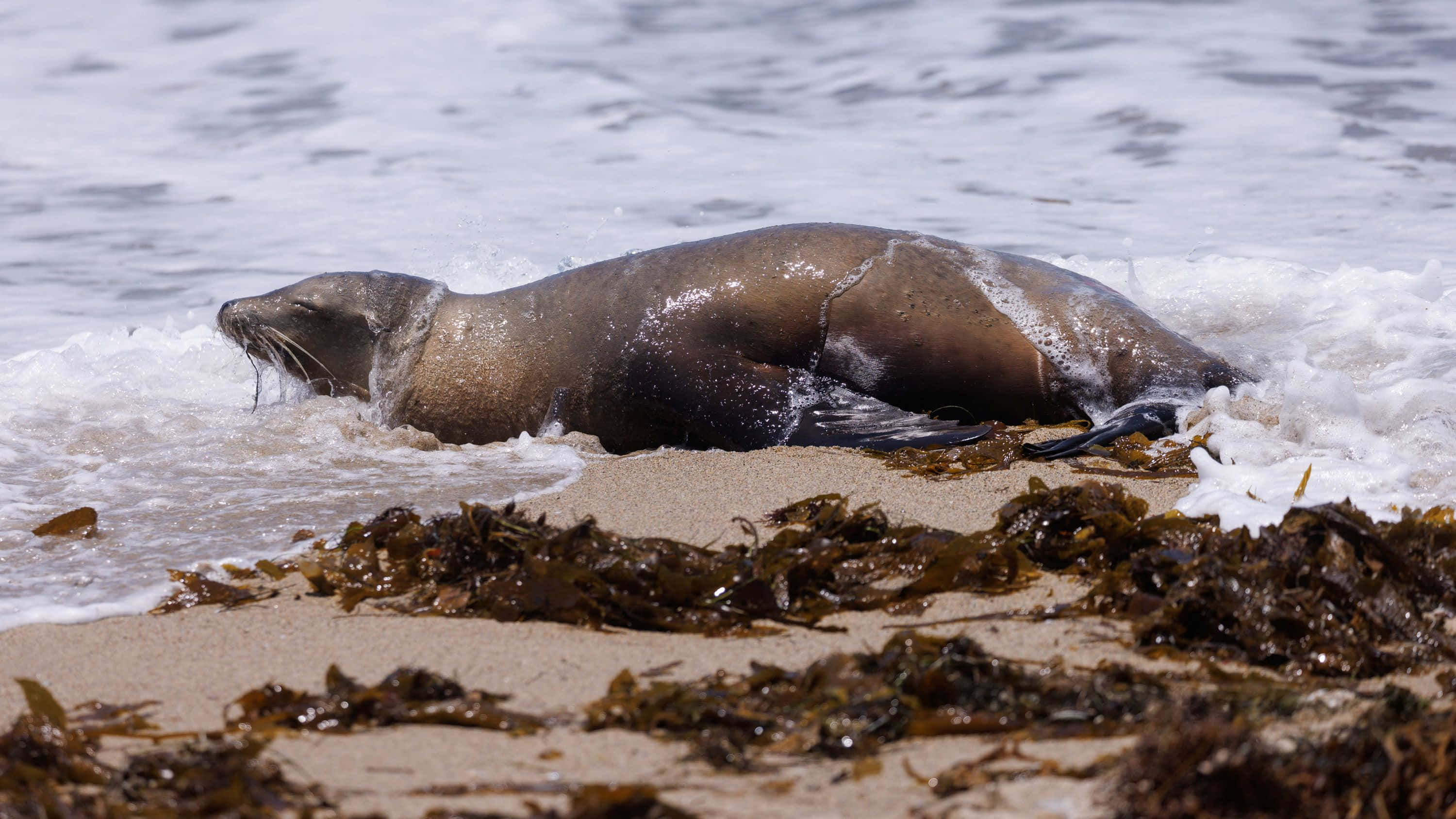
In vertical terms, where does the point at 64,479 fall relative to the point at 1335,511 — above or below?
below

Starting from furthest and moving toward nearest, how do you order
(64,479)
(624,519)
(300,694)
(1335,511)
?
(64,479), (624,519), (1335,511), (300,694)

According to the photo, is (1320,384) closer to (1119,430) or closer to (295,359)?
(1119,430)

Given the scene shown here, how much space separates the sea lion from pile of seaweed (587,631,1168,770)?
308 centimetres

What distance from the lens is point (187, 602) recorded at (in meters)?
3.30

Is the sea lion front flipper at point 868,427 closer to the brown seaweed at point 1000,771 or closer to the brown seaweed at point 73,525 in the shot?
the brown seaweed at point 73,525

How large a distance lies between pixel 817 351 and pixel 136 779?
4.18m

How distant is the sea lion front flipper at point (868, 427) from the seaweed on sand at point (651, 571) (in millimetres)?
1491

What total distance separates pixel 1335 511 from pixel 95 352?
8.81m

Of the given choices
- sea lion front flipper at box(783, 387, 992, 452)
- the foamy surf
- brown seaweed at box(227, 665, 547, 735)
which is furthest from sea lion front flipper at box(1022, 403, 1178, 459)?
brown seaweed at box(227, 665, 547, 735)

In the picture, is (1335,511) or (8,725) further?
(1335,511)

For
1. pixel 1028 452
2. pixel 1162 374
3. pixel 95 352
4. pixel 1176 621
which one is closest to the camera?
pixel 1176 621

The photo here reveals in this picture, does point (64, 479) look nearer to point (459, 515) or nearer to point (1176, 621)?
point (459, 515)

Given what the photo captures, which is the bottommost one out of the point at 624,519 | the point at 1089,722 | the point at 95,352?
the point at 95,352

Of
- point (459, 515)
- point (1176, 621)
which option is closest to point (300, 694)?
point (459, 515)
